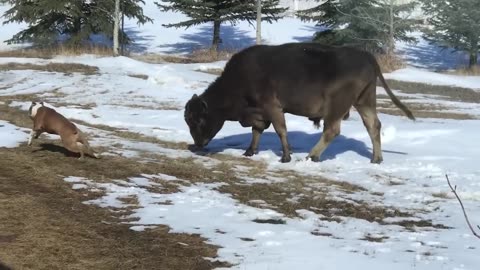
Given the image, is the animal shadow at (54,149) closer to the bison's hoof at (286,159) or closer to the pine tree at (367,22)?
the bison's hoof at (286,159)

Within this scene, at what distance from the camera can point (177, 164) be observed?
9266 millimetres

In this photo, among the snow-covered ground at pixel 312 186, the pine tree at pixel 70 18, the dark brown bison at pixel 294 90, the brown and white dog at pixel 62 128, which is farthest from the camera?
the pine tree at pixel 70 18


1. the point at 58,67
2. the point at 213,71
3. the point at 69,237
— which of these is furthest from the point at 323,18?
the point at 69,237

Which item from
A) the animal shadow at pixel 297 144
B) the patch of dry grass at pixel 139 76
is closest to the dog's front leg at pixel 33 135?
the animal shadow at pixel 297 144

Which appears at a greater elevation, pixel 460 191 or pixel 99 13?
pixel 99 13

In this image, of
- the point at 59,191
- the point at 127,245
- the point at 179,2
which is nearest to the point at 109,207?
the point at 59,191

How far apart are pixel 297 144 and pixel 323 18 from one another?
89.0ft

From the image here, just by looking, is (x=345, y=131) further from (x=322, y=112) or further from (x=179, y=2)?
(x=179, y=2)

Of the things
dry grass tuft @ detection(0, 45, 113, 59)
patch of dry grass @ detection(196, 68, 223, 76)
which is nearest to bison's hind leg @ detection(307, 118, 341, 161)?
patch of dry grass @ detection(196, 68, 223, 76)

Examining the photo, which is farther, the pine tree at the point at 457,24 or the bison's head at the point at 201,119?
the pine tree at the point at 457,24

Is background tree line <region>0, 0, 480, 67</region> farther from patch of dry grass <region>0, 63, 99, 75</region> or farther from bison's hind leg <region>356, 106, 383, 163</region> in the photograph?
bison's hind leg <region>356, 106, 383, 163</region>

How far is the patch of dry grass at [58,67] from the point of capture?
81.4ft

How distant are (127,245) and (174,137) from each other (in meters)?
7.13

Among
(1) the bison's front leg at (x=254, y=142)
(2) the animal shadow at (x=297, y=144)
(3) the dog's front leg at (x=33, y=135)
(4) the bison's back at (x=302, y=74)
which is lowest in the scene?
(2) the animal shadow at (x=297, y=144)
